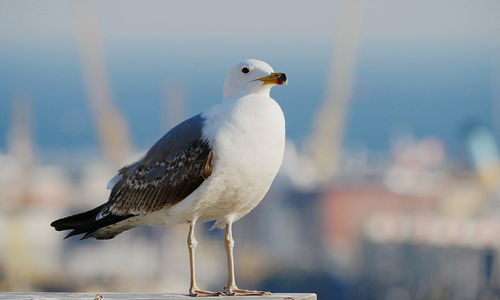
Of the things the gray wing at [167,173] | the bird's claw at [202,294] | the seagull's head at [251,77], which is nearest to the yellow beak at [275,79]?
the seagull's head at [251,77]

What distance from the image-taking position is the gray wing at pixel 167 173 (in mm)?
7977

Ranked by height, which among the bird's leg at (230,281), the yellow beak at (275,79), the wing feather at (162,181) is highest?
the yellow beak at (275,79)

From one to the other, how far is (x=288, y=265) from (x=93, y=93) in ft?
116

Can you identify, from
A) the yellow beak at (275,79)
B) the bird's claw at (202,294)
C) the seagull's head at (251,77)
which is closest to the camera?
the bird's claw at (202,294)

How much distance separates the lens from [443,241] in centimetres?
6988

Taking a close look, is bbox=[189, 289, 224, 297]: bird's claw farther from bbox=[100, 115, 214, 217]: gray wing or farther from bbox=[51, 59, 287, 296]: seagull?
bbox=[100, 115, 214, 217]: gray wing

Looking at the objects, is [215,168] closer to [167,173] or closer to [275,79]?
[167,173]

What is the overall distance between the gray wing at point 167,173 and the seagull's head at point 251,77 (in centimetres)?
33

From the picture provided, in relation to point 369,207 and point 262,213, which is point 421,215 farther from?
point 262,213

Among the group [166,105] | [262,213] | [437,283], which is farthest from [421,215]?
[166,105]

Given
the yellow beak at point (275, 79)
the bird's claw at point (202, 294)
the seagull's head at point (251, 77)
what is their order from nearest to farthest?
the bird's claw at point (202, 294) → the yellow beak at point (275, 79) → the seagull's head at point (251, 77)

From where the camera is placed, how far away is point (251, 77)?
805cm

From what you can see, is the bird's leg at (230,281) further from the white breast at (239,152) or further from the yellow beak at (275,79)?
the yellow beak at (275,79)

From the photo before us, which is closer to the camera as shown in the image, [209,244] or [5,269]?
[5,269]
